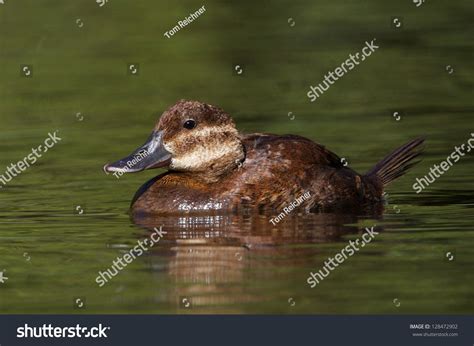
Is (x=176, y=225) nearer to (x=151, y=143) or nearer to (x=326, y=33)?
(x=151, y=143)

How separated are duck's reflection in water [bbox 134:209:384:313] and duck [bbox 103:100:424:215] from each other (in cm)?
16

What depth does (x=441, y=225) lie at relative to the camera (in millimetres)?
11930

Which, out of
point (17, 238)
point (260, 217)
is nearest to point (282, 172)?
point (260, 217)

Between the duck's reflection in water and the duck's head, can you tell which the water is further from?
the duck's head

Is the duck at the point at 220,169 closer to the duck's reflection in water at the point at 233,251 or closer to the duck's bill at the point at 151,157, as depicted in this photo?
the duck's bill at the point at 151,157

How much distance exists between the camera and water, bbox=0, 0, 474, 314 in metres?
10.2

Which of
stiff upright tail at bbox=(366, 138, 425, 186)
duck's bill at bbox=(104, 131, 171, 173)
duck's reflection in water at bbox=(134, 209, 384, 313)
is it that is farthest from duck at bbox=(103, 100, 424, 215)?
stiff upright tail at bbox=(366, 138, 425, 186)

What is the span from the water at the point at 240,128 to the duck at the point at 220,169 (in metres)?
0.18

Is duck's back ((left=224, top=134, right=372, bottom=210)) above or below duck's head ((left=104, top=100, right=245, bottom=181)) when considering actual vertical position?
below

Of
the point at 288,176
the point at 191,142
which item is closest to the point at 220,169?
the point at 191,142

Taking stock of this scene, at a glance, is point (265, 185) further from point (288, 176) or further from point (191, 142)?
point (191, 142)

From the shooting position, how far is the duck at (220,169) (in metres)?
12.6

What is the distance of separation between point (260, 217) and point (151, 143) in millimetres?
1135

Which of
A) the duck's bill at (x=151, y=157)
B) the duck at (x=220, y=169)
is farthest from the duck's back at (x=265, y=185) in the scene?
the duck's bill at (x=151, y=157)
